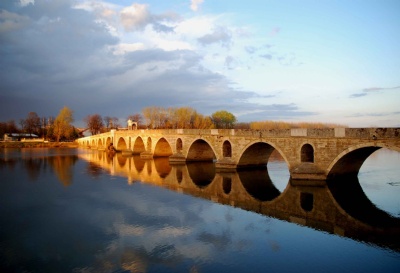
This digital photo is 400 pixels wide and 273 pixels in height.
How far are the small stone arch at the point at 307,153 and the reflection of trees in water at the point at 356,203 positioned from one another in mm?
1837

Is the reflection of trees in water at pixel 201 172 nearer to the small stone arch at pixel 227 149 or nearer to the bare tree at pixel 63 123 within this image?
the small stone arch at pixel 227 149

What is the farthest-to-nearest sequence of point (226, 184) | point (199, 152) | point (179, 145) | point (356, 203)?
point (179, 145) < point (199, 152) < point (226, 184) < point (356, 203)

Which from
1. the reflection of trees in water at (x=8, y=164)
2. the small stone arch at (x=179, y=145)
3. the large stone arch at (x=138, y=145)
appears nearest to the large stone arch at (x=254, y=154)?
the small stone arch at (x=179, y=145)

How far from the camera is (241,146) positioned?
2570 centimetres

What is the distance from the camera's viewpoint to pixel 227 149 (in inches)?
1096

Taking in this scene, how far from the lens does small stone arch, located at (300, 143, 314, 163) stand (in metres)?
20.5

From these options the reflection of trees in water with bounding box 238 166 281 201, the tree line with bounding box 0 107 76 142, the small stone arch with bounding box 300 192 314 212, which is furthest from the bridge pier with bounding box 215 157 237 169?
the tree line with bounding box 0 107 76 142

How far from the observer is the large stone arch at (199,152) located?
109ft

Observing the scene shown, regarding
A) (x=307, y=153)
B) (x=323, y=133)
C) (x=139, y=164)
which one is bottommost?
(x=139, y=164)

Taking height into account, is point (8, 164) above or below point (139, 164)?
above

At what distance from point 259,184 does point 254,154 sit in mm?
5525

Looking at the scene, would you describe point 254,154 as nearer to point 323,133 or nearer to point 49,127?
point 323,133

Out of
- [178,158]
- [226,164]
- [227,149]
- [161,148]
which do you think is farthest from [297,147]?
[161,148]

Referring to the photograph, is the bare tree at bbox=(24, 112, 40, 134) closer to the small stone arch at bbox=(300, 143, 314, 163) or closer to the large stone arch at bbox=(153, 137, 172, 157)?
the large stone arch at bbox=(153, 137, 172, 157)
